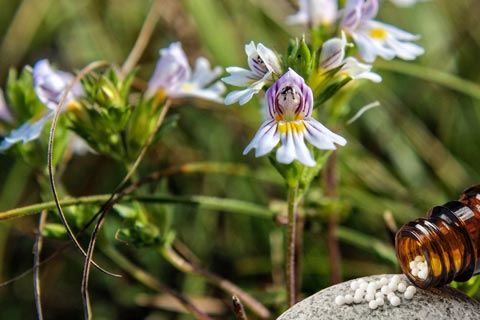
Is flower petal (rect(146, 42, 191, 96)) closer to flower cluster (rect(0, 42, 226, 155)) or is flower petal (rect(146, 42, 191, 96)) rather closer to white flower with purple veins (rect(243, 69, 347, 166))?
flower cluster (rect(0, 42, 226, 155))

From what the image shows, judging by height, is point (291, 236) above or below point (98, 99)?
below

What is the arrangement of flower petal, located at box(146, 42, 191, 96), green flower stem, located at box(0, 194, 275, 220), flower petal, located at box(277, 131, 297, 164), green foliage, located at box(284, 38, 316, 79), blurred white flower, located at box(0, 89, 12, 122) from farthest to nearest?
blurred white flower, located at box(0, 89, 12, 122)
flower petal, located at box(146, 42, 191, 96)
green flower stem, located at box(0, 194, 275, 220)
green foliage, located at box(284, 38, 316, 79)
flower petal, located at box(277, 131, 297, 164)

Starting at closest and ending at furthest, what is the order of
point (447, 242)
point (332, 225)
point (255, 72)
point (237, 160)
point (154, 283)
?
point (447, 242) → point (255, 72) → point (154, 283) → point (332, 225) → point (237, 160)

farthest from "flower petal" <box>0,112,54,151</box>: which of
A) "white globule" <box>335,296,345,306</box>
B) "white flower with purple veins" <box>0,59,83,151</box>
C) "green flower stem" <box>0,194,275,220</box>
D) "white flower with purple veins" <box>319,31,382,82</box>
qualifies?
"white globule" <box>335,296,345,306</box>

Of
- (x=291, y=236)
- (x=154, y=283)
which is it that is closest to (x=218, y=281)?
(x=154, y=283)

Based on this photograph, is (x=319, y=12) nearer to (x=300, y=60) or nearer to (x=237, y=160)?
(x=300, y=60)

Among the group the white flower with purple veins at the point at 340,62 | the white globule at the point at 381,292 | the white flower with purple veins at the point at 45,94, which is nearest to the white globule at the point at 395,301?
the white globule at the point at 381,292

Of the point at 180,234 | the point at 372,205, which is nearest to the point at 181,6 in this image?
the point at 180,234
